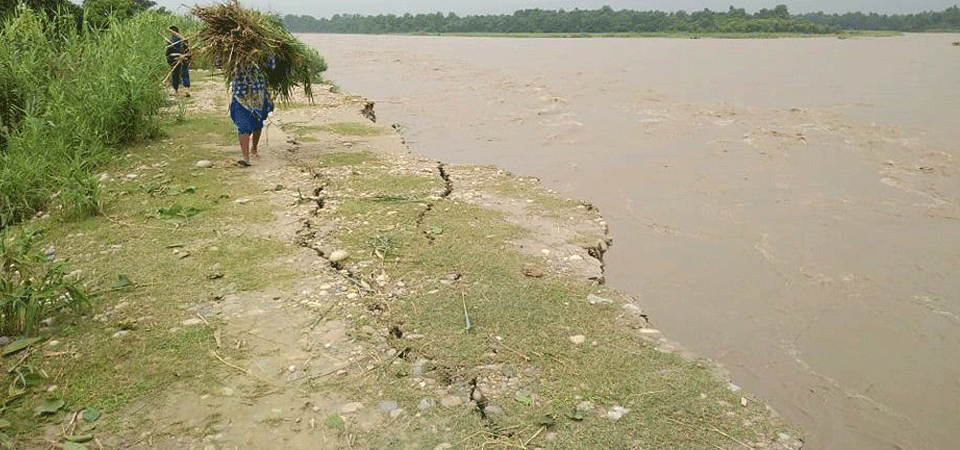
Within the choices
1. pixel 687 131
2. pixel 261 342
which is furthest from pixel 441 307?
pixel 687 131

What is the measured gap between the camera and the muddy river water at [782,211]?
2.97 metres

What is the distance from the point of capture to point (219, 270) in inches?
138

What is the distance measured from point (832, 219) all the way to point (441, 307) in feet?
11.9

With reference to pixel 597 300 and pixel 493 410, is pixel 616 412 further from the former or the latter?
pixel 597 300

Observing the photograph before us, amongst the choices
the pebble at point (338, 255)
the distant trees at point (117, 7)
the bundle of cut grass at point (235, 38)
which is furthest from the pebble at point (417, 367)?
the distant trees at point (117, 7)

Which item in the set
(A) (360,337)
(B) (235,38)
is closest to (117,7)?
(B) (235,38)

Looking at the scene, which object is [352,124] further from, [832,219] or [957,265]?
[957,265]

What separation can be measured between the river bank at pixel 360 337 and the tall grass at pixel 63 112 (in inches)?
21.5

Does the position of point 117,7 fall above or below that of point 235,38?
above

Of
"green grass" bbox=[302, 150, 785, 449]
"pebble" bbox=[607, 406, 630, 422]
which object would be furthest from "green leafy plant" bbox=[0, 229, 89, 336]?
"pebble" bbox=[607, 406, 630, 422]

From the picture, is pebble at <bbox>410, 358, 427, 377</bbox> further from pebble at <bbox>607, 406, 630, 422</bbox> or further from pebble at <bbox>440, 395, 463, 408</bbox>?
pebble at <bbox>607, 406, 630, 422</bbox>

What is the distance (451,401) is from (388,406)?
0.23 meters

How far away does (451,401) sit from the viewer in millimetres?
2428

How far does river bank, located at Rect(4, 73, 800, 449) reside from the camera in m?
2.29
